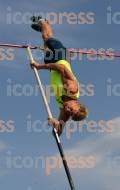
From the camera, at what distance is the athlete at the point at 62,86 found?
15.2 m

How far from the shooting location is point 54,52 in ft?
52.3

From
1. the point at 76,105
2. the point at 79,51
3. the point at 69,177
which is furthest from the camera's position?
the point at 79,51

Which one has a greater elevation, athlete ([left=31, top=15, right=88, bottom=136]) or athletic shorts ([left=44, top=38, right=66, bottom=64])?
athletic shorts ([left=44, top=38, right=66, bottom=64])

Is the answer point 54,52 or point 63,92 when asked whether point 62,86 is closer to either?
point 63,92

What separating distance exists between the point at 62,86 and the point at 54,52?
950mm

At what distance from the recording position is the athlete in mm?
15164

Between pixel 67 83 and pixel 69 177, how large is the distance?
85.8 inches

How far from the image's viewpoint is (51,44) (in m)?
16.2

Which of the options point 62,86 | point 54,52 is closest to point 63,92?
point 62,86

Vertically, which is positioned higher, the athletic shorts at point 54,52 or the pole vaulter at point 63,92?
the athletic shorts at point 54,52

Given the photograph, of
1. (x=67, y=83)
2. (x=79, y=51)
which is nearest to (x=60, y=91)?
(x=67, y=83)

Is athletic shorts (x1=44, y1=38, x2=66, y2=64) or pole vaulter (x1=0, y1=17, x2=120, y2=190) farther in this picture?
athletic shorts (x1=44, y1=38, x2=66, y2=64)

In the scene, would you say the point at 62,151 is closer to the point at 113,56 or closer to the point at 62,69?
the point at 62,69

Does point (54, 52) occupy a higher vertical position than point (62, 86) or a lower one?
higher
